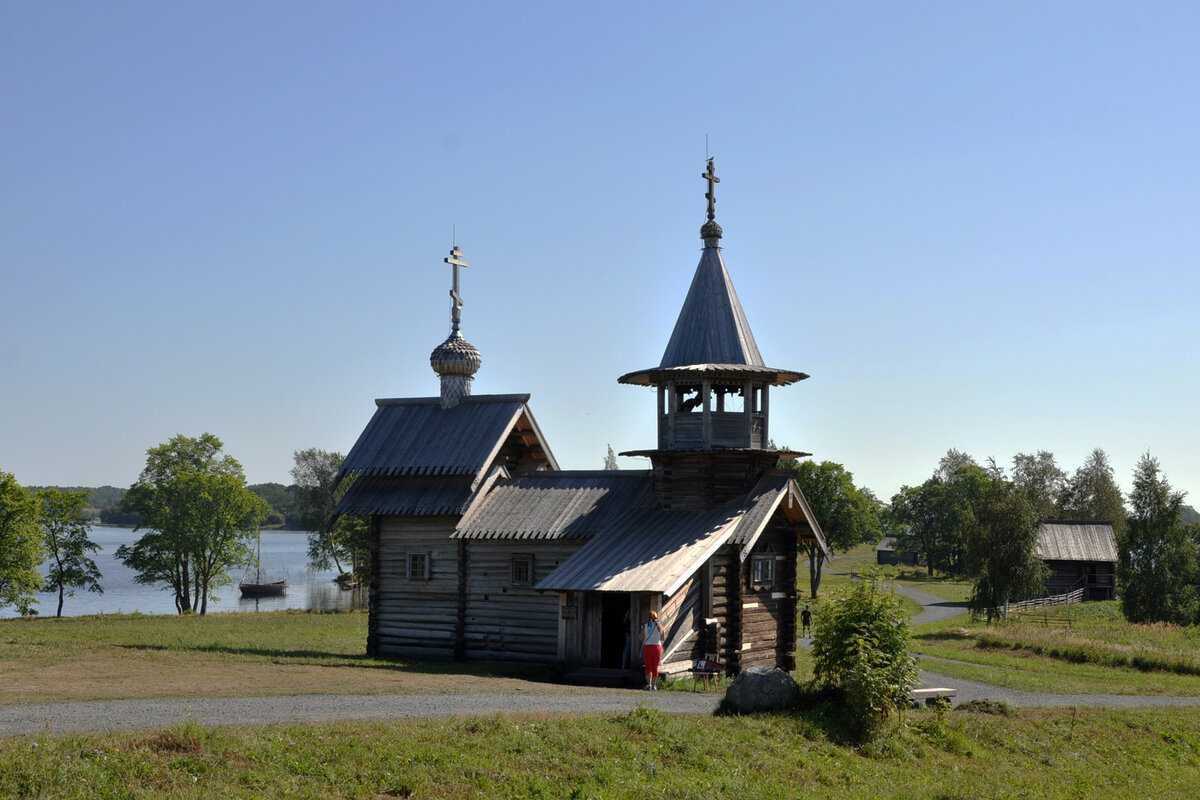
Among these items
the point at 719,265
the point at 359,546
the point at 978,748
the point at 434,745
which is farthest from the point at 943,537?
the point at 434,745

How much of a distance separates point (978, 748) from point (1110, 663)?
15.5 m

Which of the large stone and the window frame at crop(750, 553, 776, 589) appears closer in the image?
the large stone

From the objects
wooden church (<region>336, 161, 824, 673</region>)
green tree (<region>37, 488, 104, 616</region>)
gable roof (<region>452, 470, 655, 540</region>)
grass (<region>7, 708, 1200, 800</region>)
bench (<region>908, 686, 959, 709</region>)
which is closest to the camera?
grass (<region>7, 708, 1200, 800</region>)

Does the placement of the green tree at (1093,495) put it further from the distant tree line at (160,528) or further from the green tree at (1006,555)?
the distant tree line at (160,528)

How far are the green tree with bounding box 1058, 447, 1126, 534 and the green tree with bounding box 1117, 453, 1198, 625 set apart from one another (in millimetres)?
36966

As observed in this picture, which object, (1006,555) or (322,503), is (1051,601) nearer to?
(1006,555)

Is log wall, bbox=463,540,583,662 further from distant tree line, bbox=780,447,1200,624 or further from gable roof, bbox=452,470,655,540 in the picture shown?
distant tree line, bbox=780,447,1200,624

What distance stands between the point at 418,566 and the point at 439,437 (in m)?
3.97

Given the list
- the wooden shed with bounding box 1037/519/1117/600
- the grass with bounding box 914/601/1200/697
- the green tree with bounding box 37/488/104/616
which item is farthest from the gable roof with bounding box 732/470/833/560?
the wooden shed with bounding box 1037/519/1117/600

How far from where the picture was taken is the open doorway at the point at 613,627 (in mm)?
26359

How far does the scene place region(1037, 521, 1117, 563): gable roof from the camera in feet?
220

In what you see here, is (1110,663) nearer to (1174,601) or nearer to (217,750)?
(1174,601)

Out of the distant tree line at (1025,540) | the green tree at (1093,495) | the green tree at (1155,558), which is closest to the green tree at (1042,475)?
the green tree at (1093,495)

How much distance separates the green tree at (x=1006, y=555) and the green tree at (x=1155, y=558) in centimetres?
581
